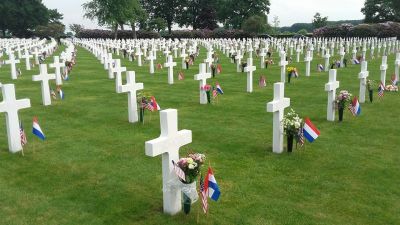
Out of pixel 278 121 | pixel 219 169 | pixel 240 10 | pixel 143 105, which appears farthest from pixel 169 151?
pixel 240 10

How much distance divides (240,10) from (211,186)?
73.0 meters

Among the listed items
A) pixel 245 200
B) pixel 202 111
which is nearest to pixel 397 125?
pixel 202 111

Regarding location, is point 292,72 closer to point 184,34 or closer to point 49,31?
point 184,34

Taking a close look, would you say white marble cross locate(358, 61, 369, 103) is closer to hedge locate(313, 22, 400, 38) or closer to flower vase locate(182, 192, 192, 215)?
flower vase locate(182, 192, 192, 215)

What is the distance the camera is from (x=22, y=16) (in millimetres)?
82500

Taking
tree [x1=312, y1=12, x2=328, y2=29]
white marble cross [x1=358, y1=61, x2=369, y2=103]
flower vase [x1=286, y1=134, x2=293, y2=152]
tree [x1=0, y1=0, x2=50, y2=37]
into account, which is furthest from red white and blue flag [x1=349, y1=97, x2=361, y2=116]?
tree [x1=0, y1=0, x2=50, y2=37]

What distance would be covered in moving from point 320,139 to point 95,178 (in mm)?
4695

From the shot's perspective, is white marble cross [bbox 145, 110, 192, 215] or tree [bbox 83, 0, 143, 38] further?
tree [bbox 83, 0, 143, 38]

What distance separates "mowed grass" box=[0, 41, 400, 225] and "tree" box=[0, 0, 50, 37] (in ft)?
250

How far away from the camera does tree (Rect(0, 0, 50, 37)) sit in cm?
8050

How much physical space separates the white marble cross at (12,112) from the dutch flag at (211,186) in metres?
4.65

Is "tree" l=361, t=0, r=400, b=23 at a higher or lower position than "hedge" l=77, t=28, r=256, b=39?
higher

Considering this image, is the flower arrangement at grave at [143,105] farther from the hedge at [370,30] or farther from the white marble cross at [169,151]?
the hedge at [370,30]

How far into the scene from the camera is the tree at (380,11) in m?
68.1
